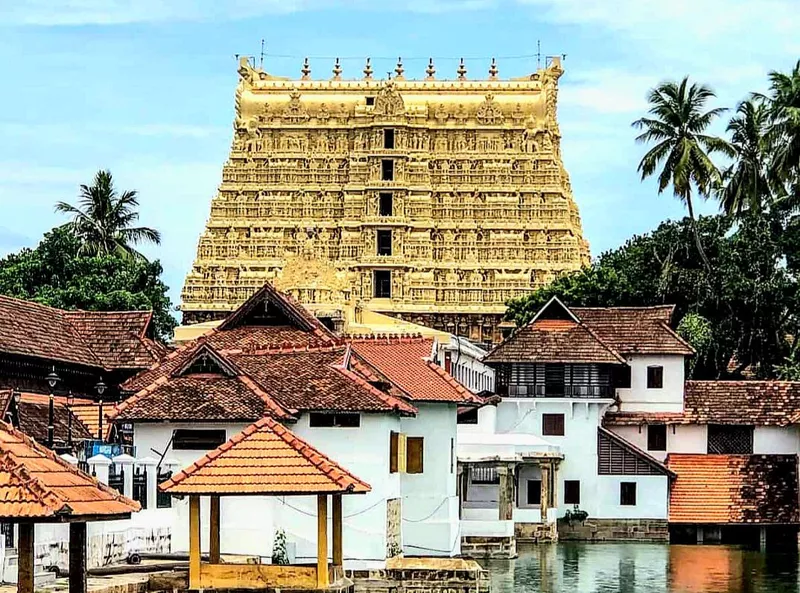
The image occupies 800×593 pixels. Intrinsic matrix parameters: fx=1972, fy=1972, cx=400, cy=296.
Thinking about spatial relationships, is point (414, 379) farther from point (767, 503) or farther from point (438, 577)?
point (767, 503)

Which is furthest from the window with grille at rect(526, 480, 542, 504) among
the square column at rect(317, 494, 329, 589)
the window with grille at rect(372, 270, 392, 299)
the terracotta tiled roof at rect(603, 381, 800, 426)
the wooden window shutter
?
the window with grille at rect(372, 270, 392, 299)

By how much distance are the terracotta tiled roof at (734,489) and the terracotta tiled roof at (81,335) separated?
20431 millimetres

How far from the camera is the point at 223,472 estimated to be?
34.7m

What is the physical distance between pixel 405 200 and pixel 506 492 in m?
48.9

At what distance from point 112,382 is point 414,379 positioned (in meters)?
10.1

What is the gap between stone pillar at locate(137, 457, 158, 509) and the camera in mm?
40434

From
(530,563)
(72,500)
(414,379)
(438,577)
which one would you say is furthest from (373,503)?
(72,500)

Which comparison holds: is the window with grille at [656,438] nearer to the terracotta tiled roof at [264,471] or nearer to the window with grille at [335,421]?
the window with grille at [335,421]

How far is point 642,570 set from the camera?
52.5 m

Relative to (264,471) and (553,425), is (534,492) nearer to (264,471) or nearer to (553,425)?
(553,425)

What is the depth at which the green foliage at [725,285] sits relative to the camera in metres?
78.1

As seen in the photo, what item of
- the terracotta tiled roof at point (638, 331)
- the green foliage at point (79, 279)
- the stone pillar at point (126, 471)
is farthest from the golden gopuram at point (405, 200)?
the stone pillar at point (126, 471)

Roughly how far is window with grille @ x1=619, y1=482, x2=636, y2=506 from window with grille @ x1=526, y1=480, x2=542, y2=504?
9.35 feet

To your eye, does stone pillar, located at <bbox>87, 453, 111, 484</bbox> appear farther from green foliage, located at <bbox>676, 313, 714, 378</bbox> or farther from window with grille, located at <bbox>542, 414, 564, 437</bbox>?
green foliage, located at <bbox>676, 313, 714, 378</bbox>
